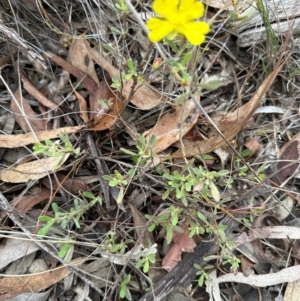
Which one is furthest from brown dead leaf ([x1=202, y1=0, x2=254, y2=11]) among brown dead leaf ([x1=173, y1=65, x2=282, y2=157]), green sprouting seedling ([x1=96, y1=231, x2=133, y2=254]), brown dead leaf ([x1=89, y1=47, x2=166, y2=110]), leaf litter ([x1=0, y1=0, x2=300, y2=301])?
green sprouting seedling ([x1=96, y1=231, x2=133, y2=254])

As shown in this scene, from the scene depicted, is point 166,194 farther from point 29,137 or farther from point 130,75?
point 29,137

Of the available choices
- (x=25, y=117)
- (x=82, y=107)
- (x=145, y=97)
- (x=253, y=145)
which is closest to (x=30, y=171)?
(x=25, y=117)

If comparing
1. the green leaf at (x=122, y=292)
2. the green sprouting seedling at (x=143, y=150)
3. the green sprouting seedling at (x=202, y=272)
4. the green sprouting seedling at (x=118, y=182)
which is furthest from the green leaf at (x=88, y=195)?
the green sprouting seedling at (x=202, y=272)

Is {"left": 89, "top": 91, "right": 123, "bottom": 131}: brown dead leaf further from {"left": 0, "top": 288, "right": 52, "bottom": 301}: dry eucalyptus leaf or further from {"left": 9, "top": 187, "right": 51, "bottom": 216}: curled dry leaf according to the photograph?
{"left": 0, "top": 288, "right": 52, "bottom": 301}: dry eucalyptus leaf

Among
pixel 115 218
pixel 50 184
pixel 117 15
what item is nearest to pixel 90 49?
pixel 117 15

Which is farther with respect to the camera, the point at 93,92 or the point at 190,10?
the point at 93,92

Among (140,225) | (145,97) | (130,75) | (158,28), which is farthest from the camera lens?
(145,97)

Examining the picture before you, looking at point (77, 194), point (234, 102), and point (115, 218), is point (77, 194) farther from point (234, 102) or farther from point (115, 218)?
point (234, 102)
